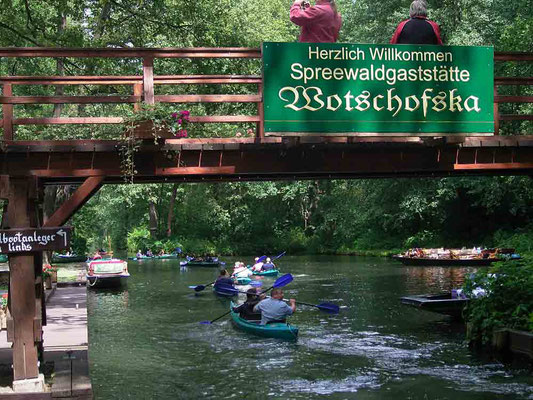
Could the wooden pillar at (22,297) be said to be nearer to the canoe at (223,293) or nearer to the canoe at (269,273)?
the canoe at (223,293)

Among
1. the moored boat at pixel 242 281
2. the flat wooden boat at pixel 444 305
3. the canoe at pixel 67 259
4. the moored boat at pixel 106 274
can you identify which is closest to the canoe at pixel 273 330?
the flat wooden boat at pixel 444 305

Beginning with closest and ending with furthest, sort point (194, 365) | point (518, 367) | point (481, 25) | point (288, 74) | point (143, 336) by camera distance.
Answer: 1. point (288, 74)
2. point (518, 367)
3. point (194, 365)
4. point (143, 336)
5. point (481, 25)

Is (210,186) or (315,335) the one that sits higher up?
(210,186)

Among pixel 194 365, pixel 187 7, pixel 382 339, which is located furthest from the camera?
pixel 187 7

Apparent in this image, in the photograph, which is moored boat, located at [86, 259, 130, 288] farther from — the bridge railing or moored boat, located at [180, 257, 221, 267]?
the bridge railing

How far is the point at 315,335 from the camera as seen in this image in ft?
57.9

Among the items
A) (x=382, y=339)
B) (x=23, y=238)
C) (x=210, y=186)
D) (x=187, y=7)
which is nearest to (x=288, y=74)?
(x=23, y=238)

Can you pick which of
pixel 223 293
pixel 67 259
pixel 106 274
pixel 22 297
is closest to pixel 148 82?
pixel 22 297

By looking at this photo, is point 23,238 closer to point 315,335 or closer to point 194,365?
point 194,365

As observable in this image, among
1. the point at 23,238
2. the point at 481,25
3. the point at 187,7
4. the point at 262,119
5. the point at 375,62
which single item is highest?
the point at 481,25

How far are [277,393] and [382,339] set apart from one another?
552 cm

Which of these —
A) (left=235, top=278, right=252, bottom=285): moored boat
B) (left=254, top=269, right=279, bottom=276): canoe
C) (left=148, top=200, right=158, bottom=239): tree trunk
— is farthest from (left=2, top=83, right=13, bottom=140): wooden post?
(left=148, top=200, right=158, bottom=239): tree trunk

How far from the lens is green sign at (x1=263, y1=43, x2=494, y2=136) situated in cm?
958

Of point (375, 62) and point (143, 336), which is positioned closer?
point (375, 62)
